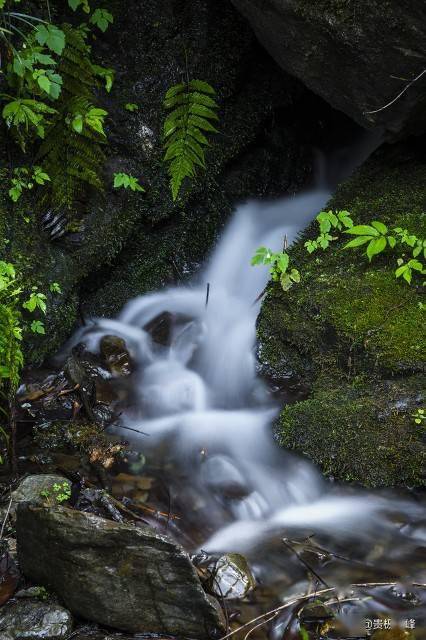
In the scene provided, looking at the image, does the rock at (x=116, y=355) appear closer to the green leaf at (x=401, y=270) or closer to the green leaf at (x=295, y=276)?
the green leaf at (x=295, y=276)

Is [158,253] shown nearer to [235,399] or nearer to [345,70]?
[235,399]

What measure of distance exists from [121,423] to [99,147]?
2.35m

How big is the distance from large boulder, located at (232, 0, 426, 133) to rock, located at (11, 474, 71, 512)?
3643mm

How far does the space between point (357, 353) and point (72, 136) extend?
2.85 m

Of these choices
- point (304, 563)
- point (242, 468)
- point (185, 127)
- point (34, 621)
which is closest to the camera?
point (34, 621)

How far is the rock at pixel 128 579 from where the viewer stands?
232cm

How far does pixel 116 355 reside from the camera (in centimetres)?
455

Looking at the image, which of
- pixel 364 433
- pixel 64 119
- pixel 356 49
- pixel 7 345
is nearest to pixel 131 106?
pixel 64 119

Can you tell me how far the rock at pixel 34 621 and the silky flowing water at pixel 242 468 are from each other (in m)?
0.85

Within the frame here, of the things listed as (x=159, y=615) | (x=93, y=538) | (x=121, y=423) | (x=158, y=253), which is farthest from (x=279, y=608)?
(x=158, y=253)

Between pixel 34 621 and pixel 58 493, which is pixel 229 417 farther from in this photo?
pixel 34 621

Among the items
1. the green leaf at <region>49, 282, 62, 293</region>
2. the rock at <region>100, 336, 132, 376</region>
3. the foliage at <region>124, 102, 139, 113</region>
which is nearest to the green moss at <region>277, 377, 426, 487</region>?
the rock at <region>100, 336, 132, 376</region>

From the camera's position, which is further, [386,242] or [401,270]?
[386,242]

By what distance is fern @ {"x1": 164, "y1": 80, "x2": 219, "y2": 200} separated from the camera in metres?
4.61
